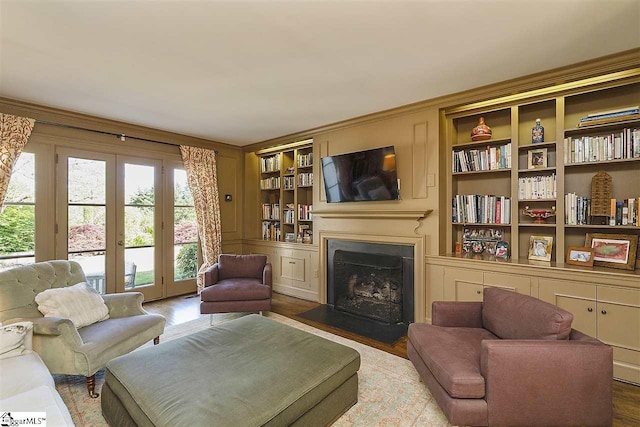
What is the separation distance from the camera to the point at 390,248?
3.66m

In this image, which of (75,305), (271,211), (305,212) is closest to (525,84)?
(305,212)

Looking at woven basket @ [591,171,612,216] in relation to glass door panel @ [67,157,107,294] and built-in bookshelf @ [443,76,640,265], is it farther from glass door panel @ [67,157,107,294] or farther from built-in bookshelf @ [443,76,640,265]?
glass door panel @ [67,157,107,294]

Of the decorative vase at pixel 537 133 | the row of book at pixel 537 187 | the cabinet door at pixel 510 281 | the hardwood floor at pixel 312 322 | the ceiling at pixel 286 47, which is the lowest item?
the hardwood floor at pixel 312 322

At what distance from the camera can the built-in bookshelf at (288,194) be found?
190 inches

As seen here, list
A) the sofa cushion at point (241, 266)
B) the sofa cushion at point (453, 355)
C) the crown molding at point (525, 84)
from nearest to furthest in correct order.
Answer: the sofa cushion at point (453, 355) → the crown molding at point (525, 84) → the sofa cushion at point (241, 266)

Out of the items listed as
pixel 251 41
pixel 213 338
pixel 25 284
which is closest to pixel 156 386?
pixel 213 338

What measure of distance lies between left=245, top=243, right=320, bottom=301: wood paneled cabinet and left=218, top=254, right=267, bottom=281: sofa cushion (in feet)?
2.42

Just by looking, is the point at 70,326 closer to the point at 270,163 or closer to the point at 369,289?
the point at 369,289

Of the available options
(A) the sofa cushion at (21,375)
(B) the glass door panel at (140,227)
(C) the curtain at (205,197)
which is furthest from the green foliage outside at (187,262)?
(A) the sofa cushion at (21,375)

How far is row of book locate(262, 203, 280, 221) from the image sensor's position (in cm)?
534

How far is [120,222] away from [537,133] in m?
5.17

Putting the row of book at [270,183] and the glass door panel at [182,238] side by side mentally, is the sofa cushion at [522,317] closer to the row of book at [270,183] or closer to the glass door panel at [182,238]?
the row of book at [270,183]

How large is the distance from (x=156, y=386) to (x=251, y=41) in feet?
7.45

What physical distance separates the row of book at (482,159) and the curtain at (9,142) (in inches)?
191
